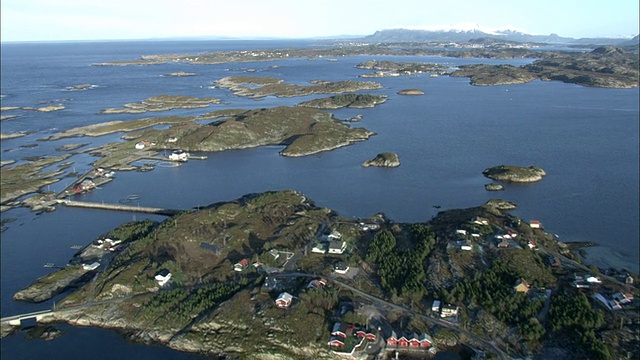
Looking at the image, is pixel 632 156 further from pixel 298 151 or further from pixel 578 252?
pixel 298 151

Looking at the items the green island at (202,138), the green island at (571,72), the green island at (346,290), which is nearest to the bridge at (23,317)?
the green island at (346,290)

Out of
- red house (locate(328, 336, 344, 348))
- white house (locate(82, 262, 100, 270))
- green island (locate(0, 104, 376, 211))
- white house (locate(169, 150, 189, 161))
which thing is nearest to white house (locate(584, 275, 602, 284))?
red house (locate(328, 336, 344, 348))

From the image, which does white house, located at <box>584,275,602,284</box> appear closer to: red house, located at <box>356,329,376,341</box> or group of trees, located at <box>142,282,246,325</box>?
red house, located at <box>356,329,376,341</box>

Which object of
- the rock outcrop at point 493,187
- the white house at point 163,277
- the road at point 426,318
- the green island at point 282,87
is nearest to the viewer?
the road at point 426,318

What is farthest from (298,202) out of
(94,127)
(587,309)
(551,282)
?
(94,127)

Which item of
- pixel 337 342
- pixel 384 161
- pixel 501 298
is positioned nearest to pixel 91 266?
pixel 337 342

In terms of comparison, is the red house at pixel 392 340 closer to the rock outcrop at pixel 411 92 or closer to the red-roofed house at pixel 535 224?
the red-roofed house at pixel 535 224

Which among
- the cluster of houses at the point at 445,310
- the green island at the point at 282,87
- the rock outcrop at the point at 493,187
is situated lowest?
the rock outcrop at the point at 493,187
